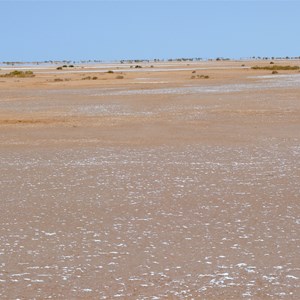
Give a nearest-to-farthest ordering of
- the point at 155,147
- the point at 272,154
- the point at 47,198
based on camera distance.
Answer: the point at 47,198 → the point at 272,154 → the point at 155,147

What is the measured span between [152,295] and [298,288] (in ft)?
3.90

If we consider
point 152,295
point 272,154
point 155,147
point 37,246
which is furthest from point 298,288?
point 155,147

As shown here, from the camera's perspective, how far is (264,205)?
27.0 feet

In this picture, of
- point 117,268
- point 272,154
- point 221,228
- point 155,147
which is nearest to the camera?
point 117,268

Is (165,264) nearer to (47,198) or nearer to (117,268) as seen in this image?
(117,268)

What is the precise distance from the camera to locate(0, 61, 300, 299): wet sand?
5617mm

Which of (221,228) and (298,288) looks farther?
(221,228)

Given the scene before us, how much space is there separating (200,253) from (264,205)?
2138 mm

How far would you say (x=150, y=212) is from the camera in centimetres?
797

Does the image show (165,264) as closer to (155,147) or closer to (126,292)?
(126,292)

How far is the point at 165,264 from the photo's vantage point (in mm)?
6020

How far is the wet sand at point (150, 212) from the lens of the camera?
18.4 feet

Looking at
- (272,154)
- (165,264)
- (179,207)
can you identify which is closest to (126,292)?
(165,264)

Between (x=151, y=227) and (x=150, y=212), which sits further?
(x=150, y=212)
